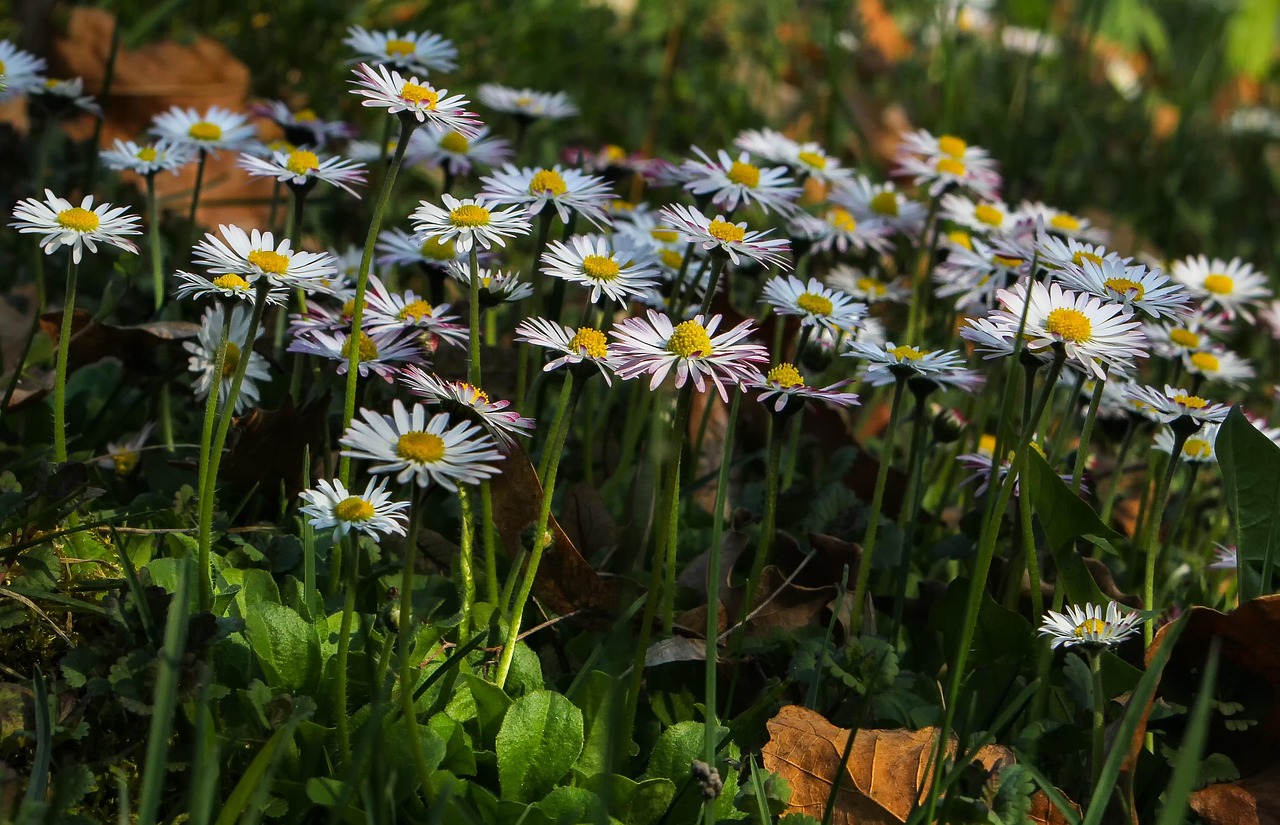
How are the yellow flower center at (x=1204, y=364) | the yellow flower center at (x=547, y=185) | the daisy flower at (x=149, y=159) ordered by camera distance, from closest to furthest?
the yellow flower center at (x=547, y=185) < the daisy flower at (x=149, y=159) < the yellow flower center at (x=1204, y=364)

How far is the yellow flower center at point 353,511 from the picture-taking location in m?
1.53

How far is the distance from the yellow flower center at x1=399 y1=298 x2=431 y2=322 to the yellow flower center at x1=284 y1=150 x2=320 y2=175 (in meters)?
0.26

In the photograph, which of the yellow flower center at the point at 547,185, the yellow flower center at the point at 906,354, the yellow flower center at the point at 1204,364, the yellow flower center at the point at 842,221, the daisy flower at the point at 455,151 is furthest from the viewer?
the yellow flower center at the point at 842,221

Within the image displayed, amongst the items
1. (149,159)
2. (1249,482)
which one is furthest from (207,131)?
(1249,482)

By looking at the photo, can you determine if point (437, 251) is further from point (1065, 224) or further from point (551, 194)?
point (1065, 224)

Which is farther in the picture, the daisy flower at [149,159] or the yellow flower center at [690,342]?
the daisy flower at [149,159]

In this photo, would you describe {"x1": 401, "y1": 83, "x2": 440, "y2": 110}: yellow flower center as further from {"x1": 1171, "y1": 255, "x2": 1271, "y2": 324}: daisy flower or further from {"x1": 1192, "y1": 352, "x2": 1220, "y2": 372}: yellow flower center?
{"x1": 1171, "y1": 255, "x2": 1271, "y2": 324}: daisy flower

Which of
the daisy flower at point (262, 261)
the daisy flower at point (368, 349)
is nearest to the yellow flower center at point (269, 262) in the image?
the daisy flower at point (262, 261)

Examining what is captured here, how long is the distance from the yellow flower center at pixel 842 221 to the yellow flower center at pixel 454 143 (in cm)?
79

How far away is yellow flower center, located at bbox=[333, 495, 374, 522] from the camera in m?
1.53

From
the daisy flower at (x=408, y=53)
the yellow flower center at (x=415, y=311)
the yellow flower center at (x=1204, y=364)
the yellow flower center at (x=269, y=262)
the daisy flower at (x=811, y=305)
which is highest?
the daisy flower at (x=408, y=53)

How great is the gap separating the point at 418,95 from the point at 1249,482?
52.8 inches

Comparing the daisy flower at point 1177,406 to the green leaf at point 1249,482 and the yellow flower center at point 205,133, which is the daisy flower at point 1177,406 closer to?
the green leaf at point 1249,482

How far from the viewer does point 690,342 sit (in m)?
1.58
